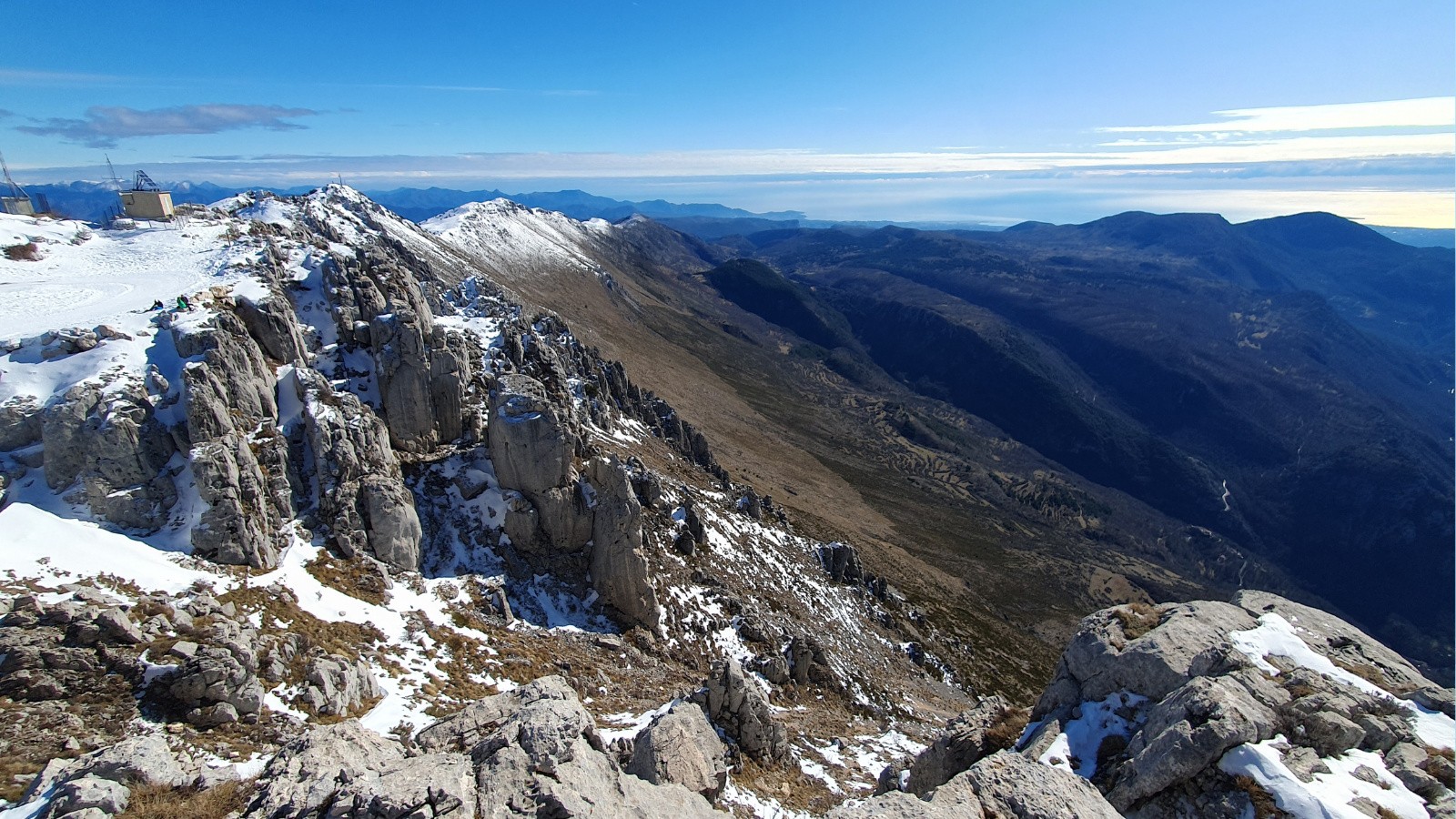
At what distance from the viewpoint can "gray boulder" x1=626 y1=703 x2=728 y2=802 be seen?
19688 millimetres

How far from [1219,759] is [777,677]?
27711 mm

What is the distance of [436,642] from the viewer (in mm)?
28938

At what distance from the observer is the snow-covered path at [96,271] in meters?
33.3

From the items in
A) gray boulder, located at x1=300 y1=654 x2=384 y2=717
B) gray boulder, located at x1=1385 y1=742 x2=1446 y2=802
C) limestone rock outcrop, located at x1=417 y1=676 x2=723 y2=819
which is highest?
limestone rock outcrop, located at x1=417 y1=676 x2=723 y2=819

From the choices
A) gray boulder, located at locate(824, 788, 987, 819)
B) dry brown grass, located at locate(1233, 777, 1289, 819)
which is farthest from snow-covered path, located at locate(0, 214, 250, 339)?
dry brown grass, located at locate(1233, 777, 1289, 819)

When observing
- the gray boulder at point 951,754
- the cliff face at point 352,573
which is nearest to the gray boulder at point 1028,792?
the gray boulder at point 951,754

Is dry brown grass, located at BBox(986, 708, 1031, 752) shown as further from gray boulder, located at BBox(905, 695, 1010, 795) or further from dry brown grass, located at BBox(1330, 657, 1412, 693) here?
dry brown grass, located at BBox(1330, 657, 1412, 693)

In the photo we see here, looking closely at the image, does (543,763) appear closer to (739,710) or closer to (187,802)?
(187,802)

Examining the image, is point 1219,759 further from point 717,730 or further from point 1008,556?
point 1008,556

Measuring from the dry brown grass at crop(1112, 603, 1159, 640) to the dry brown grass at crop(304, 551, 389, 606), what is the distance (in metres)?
35.3

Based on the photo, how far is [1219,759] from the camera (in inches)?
691

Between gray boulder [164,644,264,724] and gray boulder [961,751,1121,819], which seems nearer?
gray boulder [961,751,1121,819]

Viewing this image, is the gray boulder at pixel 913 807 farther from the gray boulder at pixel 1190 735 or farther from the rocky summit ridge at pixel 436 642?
the gray boulder at pixel 1190 735

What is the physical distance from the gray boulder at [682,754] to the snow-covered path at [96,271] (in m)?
36.6
